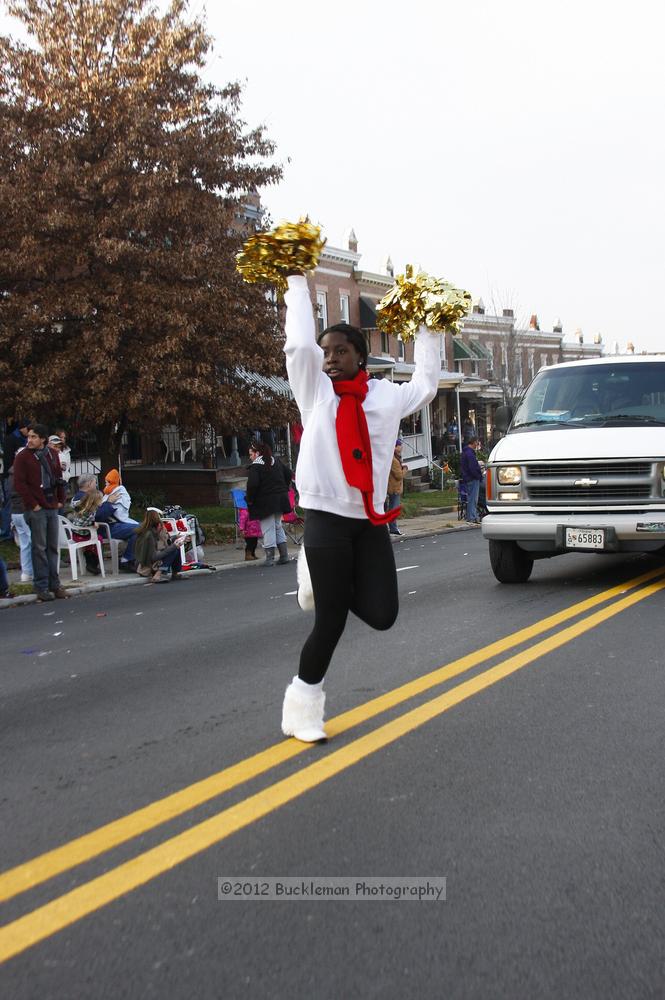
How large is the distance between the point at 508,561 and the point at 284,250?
6258mm

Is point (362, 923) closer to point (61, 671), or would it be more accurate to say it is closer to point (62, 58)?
point (61, 671)

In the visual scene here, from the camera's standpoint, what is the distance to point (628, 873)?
3.48 m

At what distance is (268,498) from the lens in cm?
1551

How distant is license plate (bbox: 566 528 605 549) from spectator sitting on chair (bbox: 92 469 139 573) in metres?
6.89

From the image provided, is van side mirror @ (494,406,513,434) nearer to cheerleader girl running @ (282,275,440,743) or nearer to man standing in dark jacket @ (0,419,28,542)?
cheerleader girl running @ (282,275,440,743)

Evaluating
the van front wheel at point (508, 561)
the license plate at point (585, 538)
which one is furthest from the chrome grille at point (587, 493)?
the van front wheel at point (508, 561)

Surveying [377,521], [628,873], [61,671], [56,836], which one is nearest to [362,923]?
[628,873]

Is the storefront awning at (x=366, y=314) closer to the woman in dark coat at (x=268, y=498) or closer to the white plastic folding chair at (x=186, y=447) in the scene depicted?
the white plastic folding chair at (x=186, y=447)

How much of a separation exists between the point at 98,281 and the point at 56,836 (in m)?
16.4

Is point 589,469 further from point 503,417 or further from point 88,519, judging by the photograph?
point 88,519

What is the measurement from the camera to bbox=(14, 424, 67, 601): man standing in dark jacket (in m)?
12.2

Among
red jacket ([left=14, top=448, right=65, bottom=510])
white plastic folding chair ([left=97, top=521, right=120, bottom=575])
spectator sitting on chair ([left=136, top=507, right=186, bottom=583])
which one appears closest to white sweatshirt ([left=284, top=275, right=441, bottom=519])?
red jacket ([left=14, top=448, right=65, bottom=510])

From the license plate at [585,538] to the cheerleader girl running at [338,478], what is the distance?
205 inches

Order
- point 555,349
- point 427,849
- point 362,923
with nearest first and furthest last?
point 362,923 → point 427,849 → point 555,349
